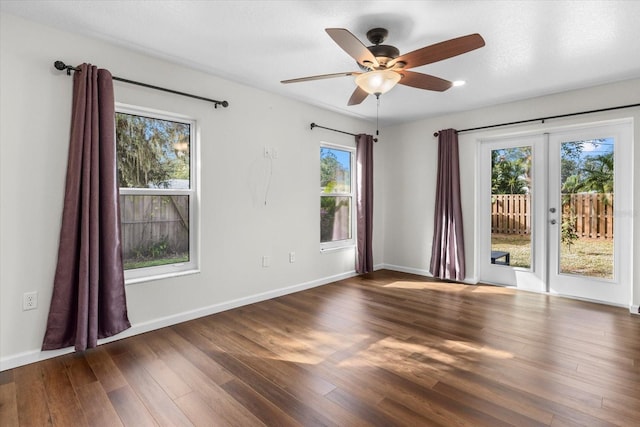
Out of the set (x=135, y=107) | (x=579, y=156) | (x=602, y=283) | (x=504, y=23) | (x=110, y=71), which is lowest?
(x=602, y=283)

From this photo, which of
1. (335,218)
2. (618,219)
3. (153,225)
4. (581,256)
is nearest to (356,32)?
(153,225)

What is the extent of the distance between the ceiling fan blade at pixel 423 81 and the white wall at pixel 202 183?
1.77 m

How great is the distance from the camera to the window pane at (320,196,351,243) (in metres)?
4.68

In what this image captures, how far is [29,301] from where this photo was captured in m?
2.33

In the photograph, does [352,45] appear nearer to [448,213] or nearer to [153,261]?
[153,261]

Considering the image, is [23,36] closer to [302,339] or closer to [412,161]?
[302,339]

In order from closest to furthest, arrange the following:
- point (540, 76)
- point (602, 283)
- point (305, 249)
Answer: point (540, 76) < point (602, 283) < point (305, 249)

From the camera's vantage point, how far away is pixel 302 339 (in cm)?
272

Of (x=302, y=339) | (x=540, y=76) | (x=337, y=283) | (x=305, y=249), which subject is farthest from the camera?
(x=337, y=283)

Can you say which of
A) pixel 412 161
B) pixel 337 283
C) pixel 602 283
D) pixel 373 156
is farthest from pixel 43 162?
pixel 602 283

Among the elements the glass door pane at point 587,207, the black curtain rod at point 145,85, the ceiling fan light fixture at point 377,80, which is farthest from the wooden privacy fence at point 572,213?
the black curtain rod at point 145,85

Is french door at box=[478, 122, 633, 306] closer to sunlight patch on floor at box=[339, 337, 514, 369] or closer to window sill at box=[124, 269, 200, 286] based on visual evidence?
sunlight patch on floor at box=[339, 337, 514, 369]

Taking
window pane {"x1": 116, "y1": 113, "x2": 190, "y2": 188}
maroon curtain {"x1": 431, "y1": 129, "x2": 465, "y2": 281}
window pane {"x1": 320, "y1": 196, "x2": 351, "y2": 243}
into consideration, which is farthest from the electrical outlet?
maroon curtain {"x1": 431, "y1": 129, "x2": 465, "y2": 281}

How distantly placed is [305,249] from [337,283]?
72cm
